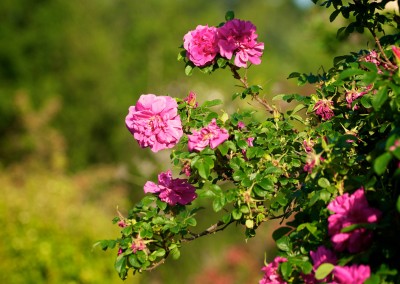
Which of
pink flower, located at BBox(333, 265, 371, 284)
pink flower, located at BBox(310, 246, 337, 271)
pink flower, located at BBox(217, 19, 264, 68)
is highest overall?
pink flower, located at BBox(217, 19, 264, 68)

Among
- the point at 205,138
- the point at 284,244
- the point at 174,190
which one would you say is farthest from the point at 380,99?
the point at 174,190

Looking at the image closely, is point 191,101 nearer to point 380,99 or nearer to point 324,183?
point 324,183

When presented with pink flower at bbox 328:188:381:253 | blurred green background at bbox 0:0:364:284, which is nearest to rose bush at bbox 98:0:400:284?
pink flower at bbox 328:188:381:253

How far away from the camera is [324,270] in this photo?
1.87 metres

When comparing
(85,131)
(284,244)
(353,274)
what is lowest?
(353,274)

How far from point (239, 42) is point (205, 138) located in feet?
1.56

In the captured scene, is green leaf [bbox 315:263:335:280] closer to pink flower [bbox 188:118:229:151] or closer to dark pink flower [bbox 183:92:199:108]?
pink flower [bbox 188:118:229:151]

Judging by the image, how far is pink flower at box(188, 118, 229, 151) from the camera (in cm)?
237

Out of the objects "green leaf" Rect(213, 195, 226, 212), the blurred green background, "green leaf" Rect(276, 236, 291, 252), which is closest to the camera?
"green leaf" Rect(276, 236, 291, 252)

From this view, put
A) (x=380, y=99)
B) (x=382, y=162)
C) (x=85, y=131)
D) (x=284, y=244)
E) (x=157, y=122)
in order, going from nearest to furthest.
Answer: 1. (x=382, y=162)
2. (x=380, y=99)
3. (x=284, y=244)
4. (x=157, y=122)
5. (x=85, y=131)

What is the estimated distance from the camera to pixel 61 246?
7.48 meters

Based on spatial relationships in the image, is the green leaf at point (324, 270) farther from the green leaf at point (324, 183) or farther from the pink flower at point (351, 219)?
the green leaf at point (324, 183)

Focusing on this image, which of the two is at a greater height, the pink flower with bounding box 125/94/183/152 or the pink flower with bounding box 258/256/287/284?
the pink flower with bounding box 125/94/183/152

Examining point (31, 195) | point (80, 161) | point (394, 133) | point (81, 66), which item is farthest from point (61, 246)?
point (81, 66)
